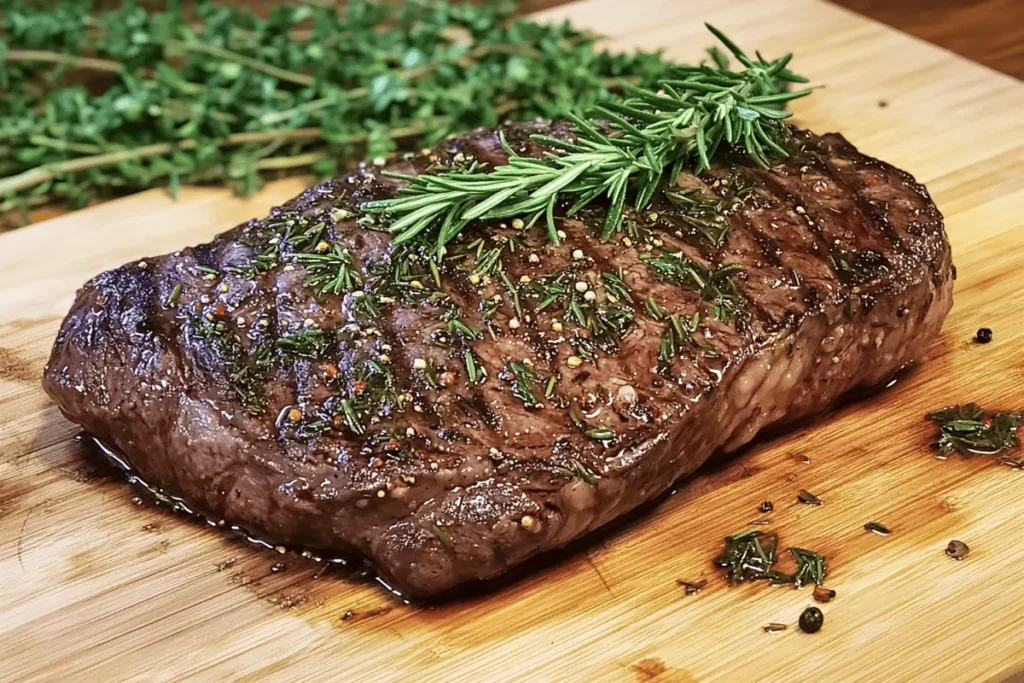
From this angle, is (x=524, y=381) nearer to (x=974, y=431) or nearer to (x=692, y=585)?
(x=692, y=585)

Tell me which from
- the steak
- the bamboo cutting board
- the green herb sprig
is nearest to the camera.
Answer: the bamboo cutting board

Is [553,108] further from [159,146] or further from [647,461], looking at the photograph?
[647,461]

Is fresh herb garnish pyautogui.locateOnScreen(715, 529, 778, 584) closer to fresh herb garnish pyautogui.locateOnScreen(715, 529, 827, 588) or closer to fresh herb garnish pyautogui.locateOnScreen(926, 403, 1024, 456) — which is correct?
fresh herb garnish pyautogui.locateOnScreen(715, 529, 827, 588)

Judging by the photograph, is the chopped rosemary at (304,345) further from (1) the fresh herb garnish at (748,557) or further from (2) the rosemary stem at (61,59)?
(2) the rosemary stem at (61,59)

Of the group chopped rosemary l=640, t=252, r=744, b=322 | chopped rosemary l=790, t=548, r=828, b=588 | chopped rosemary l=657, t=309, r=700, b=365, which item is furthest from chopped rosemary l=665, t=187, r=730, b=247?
chopped rosemary l=790, t=548, r=828, b=588

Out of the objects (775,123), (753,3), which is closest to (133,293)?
(775,123)

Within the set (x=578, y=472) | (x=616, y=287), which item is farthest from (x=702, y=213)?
(x=578, y=472)
